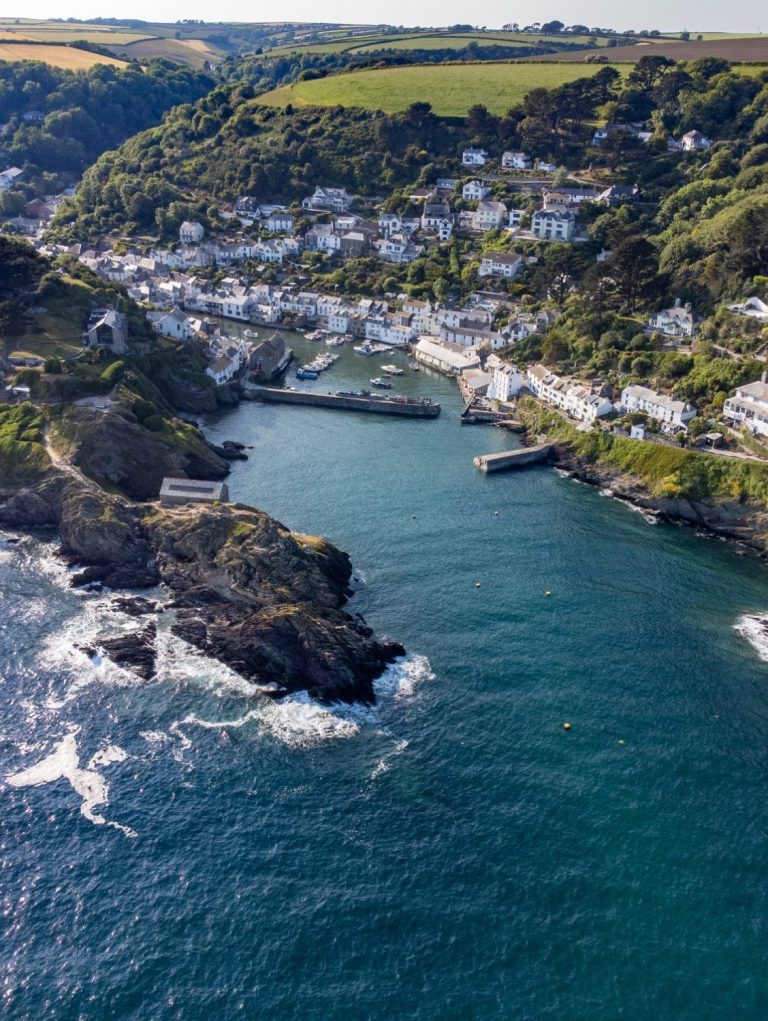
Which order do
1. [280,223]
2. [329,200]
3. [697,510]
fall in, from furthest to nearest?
[329,200] → [280,223] → [697,510]

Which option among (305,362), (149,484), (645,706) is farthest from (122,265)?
(645,706)

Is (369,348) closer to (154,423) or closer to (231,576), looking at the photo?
(154,423)

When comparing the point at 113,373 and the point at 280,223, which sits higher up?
the point at 280,223

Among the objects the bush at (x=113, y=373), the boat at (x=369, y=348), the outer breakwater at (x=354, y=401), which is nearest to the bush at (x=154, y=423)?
the bush at (x=113, y=373)

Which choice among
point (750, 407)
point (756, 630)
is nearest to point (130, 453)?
point (756, 630)

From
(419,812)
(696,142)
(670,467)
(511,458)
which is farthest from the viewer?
(696,142)

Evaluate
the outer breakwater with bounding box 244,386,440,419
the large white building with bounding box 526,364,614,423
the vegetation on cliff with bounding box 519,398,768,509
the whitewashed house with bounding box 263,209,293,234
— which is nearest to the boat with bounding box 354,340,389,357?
the outer breakwater with bounding box 244,386,440,419
